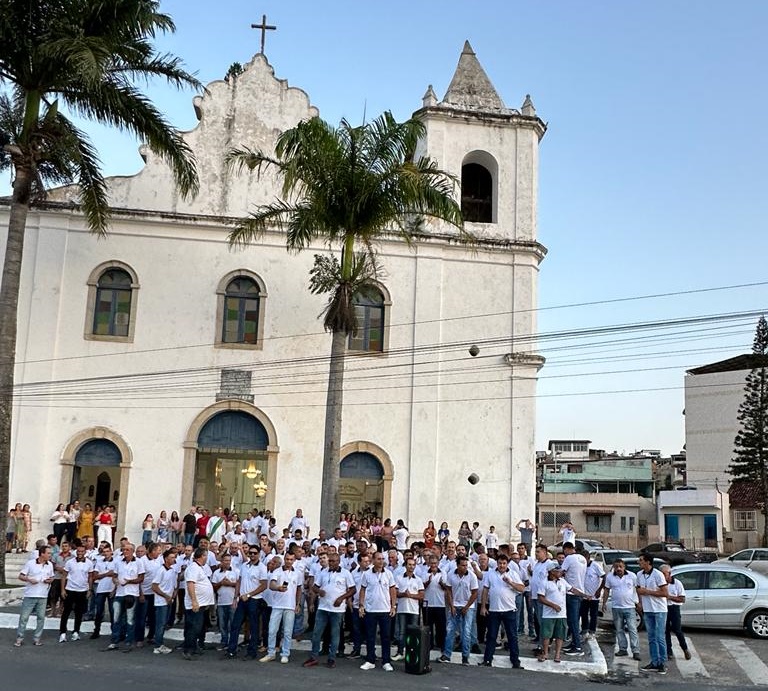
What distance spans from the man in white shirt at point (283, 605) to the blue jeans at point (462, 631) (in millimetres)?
2293

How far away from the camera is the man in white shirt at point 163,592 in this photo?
1327 centimetres

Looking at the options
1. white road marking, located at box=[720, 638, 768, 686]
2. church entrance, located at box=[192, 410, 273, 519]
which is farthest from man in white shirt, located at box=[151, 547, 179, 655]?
church entrance, located at box=[192, 410, 273, 519]

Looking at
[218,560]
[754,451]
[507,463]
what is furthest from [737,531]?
[218,560]

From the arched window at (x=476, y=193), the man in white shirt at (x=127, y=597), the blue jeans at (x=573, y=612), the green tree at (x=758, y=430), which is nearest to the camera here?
the man in white shirt at (x=127, y=597)

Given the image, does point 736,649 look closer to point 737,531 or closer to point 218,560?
point 218,560

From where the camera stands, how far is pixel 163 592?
523 inches

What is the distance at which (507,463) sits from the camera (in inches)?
1008

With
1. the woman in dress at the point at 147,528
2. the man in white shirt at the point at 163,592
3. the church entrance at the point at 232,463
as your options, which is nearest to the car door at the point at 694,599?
the man in white shirt at the point at 163,592

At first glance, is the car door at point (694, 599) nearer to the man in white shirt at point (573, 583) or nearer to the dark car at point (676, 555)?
the man in white shirt at point (573, 583)

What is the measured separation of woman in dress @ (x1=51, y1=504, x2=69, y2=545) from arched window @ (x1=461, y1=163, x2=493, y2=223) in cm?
1450

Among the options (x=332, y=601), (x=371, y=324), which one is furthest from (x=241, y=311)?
(x=332, y=601)

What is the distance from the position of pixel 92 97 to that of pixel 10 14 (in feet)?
7.27

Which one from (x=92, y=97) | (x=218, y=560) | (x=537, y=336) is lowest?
(x=218, y=560)

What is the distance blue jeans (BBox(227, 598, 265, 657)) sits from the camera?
13.1 meters
